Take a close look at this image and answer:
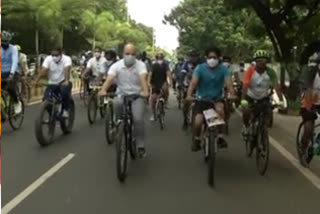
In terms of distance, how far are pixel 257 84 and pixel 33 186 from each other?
389 cm

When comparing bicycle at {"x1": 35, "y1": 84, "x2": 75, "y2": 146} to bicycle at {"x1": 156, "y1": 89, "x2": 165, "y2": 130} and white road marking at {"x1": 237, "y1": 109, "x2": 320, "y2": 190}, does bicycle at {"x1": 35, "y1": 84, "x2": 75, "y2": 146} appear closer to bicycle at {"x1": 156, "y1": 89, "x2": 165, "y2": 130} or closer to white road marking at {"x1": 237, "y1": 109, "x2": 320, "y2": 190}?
bicycle at {"x1": 156, "y1": 89, "x2": 165, "y2": 130}

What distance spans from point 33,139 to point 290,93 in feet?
38.4

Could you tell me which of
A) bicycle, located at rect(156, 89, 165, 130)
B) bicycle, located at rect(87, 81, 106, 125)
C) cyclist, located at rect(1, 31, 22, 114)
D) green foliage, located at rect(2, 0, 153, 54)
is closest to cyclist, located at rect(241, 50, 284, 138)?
cyclist, located at rect(1, 31, 22, 114)

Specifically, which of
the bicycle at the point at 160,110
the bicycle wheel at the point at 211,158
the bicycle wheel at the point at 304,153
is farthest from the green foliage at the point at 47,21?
the bicycle wheel at the point at 211,158

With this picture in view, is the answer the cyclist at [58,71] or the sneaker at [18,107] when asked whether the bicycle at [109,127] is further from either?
the sneaker at [18,107]

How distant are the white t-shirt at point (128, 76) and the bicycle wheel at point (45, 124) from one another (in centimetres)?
258

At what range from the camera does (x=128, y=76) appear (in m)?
10.6

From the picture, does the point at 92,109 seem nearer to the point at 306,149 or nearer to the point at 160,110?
the point at 160,110

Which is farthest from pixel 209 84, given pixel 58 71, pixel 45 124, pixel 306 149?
pixel 58 71

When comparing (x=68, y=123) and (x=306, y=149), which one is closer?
(x=306, y=149)

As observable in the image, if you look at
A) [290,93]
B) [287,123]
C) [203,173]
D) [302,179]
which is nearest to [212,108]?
[203,173]

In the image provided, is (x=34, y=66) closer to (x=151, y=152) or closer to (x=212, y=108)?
(x=151, y=152)

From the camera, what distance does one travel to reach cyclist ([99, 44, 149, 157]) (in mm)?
10289

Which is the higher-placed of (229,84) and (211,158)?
(229,84)
